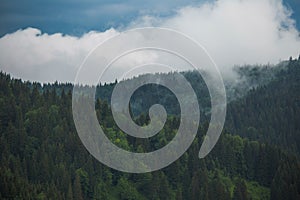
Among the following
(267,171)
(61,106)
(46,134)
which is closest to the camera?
(46,134)

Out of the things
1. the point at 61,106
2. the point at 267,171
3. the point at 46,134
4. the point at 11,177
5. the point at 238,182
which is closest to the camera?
the point at 11,177

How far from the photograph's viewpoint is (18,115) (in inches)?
5325

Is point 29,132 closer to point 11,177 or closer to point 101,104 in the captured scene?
point 101,104

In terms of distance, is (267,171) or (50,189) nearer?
(50,189)

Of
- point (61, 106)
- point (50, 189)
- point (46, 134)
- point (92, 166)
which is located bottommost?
point (50, 189)

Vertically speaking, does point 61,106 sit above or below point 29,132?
above

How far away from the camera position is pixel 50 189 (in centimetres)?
9638

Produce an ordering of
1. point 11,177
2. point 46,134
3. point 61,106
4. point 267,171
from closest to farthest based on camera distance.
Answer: point 11,177, point 46,134, point 267,171, point 61,106

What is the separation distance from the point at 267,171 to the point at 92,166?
2082 inches

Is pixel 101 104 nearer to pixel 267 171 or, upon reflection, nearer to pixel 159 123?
pixel 159 123

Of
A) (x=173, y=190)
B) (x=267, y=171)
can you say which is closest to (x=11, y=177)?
(x=173, y=190)

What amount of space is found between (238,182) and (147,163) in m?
24.9

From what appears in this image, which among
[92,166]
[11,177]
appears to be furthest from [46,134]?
[11,177]

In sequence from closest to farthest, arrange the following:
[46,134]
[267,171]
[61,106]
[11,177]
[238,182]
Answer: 1. [11,177]
2. [238,182]
3. [46,134]
4. [267,171]
5. [61,106]
